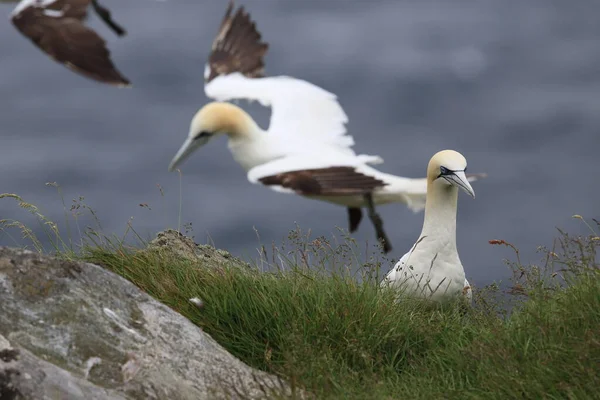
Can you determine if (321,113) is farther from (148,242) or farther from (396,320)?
(396,320)

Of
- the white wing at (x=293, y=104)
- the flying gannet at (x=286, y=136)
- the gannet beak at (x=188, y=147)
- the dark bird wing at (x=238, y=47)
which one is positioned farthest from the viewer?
the dark bird wing at (x=238, y=47)

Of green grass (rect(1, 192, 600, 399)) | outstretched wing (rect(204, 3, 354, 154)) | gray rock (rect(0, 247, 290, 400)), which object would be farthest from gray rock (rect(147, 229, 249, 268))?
outstretched wing (rect(204, 3, 354, 154))

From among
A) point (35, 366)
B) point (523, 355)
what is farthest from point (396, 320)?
point (35, 366)

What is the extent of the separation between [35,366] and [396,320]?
2.43 meters

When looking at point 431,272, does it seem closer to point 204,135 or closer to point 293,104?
point 204,135

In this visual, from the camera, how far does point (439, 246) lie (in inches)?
258

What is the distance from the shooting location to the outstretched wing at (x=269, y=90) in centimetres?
1205

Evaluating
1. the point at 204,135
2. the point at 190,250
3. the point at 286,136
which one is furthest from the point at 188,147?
the point at 190,250

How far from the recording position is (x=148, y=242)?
646 cm

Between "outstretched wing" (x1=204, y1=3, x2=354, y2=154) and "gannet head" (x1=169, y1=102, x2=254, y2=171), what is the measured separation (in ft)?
1.75

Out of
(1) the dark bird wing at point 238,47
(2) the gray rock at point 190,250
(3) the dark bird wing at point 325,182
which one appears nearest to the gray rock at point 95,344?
(2) the gray rock at point 190,250

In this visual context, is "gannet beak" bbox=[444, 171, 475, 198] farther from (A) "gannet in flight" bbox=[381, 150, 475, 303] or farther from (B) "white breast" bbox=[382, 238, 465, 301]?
(B) "white breast" bbox=[382, 238, 465, 301]

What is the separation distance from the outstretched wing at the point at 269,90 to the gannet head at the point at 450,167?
15.7 feet

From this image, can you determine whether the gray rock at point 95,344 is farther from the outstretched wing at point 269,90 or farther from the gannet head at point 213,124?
the gannet head at point 213,124
